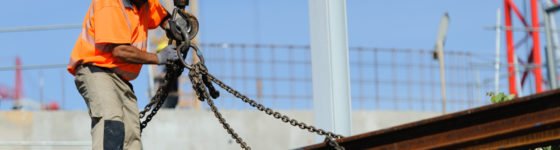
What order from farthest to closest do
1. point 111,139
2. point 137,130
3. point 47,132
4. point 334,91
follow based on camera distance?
point 47,132 → point 334,91 → point 137,130 → point 111,139

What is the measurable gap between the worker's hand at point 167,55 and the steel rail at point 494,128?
55.9 inches

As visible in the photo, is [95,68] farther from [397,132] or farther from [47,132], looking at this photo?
[47,132]

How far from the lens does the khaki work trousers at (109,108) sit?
17.2ft

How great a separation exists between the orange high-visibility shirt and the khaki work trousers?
2.3 inches

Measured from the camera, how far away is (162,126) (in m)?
12.6

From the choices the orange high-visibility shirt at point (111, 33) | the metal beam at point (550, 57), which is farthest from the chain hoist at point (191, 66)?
the metal beam at point (550, 57)

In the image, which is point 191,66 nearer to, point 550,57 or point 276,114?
point 276,114

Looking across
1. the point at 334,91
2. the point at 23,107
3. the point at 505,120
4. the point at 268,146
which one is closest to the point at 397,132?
the point at 505,120

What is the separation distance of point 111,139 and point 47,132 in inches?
285

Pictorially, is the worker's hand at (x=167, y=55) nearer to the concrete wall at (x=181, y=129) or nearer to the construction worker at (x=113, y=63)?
the construction worker at (x=113, y=63)

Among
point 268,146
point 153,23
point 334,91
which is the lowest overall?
A: point 268,146

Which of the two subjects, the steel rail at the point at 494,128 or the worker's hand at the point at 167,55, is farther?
the worker's hand at the point at 167,55

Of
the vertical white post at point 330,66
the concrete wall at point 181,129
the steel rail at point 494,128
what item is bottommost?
the concrete wall at point 181,129

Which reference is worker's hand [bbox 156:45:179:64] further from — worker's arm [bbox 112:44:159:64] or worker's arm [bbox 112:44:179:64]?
worker's arm [bbox 112:44:159:64]
